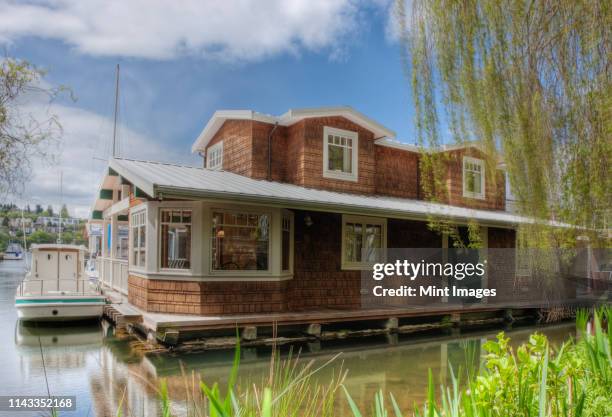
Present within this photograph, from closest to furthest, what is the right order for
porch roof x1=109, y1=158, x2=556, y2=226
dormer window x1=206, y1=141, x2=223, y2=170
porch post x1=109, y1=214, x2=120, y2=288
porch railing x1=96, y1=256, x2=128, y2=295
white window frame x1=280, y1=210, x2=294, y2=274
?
1. porch roof x1=109, y1=158, x2=556, y2=226
2. white window frame x1=280, y1=210, x2=294, y2=274
3. porch railing x1=96, y1=256, x2=128, y2=295
4. dormer window x1=206, y1=141, x2=223, y2=170
5. porch post x1=109, y1=214, x2=120, y2=288

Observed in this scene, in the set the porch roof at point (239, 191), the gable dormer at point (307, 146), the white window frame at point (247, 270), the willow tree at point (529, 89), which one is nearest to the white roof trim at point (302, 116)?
the gable dormer at point (307, 146)

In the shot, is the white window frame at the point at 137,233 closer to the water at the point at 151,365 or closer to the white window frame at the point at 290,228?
the water at the point at 151,365

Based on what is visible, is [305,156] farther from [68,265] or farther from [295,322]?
[68,265]

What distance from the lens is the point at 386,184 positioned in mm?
14039

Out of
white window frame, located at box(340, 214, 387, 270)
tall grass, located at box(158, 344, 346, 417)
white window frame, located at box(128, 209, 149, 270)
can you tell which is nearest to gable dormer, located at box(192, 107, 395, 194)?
white window frame, located at box(340, 214, 387, 270)

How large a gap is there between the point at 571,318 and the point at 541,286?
4.04 ft

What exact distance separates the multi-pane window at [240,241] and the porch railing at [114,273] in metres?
4.57

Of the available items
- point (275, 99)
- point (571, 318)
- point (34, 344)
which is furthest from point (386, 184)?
point (275, 99)

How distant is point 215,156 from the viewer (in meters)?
14.5

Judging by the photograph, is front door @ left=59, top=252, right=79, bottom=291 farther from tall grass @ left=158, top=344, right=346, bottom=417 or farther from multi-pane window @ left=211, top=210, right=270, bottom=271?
tall grass @ left=158, top=344, right=346, bottom=417

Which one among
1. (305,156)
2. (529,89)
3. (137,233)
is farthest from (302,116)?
(529,89)

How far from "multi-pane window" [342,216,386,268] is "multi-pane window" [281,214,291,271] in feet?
5.81

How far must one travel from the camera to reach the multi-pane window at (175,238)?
954 centimetres

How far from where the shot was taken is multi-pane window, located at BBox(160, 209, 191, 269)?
31.3ft
